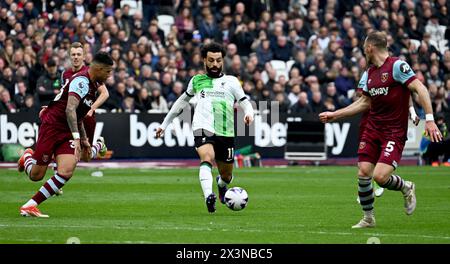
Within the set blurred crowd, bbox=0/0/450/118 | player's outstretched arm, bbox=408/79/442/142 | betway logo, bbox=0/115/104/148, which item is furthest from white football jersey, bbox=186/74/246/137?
betway logo, bbox=0/115/104/148

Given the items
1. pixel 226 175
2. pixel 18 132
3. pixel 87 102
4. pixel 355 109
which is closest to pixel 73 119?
pixel 87 102

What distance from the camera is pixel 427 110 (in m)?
13.5

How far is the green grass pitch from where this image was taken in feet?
42.1

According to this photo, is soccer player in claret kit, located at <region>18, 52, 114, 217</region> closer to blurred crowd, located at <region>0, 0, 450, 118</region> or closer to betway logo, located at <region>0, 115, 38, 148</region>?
blurred crowd, located at <region>0, 0, 450, 118</region>

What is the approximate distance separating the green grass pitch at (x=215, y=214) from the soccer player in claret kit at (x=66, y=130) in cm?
46

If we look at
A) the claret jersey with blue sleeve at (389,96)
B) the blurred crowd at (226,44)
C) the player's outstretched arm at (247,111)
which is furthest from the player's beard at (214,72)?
the blurred crowd at (226,44)

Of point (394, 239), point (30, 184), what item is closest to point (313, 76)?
point (30, 184)

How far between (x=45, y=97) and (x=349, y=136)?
937cm

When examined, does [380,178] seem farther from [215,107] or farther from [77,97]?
[77,97]

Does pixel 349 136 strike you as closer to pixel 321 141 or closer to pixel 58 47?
pixel 321 141

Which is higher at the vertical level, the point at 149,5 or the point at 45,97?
the point at 149,5

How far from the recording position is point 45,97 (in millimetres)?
28406

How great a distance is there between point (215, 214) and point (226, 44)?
18.9m

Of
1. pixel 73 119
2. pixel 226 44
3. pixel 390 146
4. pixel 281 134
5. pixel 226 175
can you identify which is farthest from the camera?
pixel 226 44
